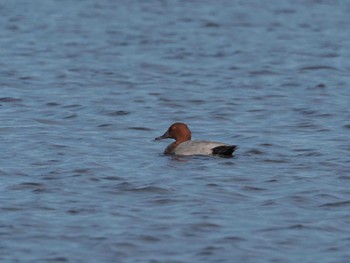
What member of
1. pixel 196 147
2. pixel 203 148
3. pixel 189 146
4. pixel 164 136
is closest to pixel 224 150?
pixel 203 148

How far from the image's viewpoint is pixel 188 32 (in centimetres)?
2762

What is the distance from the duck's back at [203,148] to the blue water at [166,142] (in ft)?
0.37

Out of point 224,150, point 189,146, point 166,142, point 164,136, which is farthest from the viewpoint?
point 166,142

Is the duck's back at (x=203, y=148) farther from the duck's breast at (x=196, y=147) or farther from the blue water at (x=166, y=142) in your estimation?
the blue water at (x=166, y=142)

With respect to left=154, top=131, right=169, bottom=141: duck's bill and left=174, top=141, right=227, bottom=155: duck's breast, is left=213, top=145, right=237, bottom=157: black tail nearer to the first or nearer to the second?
left=174, top=141, right=227, bottom=155: duck's breast

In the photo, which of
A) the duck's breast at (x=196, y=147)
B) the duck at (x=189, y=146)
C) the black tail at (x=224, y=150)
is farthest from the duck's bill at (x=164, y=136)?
the black tail at (x=224, y=150)

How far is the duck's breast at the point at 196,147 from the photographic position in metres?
13.7

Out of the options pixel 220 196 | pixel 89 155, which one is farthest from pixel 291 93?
pixel 220 196

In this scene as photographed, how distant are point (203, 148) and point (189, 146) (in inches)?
8.7

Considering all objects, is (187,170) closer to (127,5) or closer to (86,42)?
(86,42)

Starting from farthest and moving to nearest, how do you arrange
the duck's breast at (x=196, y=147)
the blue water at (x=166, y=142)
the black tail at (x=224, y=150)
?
the duck's breast at (x=196, y=147), the black tail at (x=224, y=150), the blue water at (x=166, y=142)

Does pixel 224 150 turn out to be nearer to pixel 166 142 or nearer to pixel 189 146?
pixel 189 146

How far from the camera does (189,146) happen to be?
13930 millimetres

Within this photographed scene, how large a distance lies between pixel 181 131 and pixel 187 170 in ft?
4.23
